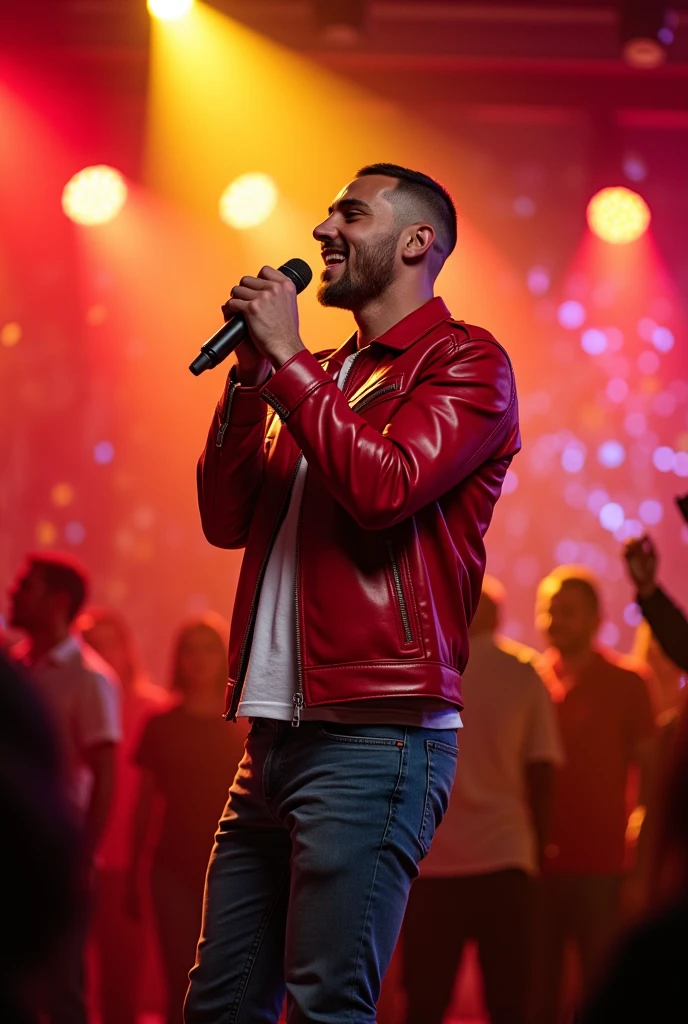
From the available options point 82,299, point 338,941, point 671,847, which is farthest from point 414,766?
point 82,299

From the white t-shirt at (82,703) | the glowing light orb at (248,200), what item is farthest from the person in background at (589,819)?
the glowing light orb at (248,200)

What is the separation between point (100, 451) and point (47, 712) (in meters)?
6.97

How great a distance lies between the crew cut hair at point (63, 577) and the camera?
443cm

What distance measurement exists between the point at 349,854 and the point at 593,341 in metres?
6.26

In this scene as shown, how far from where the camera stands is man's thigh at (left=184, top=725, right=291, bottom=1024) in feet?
6.35

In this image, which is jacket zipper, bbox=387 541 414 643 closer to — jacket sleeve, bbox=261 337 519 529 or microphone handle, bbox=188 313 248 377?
jacket sleeve, bbox=261 337 519 529

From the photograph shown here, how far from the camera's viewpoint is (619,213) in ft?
24.5

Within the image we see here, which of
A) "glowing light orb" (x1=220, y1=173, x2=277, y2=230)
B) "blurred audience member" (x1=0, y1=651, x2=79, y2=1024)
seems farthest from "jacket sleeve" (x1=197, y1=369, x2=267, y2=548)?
"glowing light orb" (x1=220, y1=173, x2=277, y2=230)

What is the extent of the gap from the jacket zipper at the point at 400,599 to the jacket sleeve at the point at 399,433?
3.3 inches

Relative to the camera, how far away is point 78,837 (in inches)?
35.3

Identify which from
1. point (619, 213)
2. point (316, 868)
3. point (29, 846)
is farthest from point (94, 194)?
point (29, 846)

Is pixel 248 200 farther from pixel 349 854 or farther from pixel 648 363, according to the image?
pixel 349 854

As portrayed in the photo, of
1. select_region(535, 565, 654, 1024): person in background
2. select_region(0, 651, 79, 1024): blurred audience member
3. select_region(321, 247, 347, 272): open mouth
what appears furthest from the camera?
select_region(535, 565, 654, 1024): person in background

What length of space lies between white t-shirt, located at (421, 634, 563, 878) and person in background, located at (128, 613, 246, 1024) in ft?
2.73
